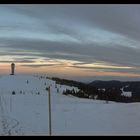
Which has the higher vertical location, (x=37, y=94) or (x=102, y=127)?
(x=37, y=94)

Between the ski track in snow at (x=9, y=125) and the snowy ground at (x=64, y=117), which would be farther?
the snowy ground at (x=64, y=117)

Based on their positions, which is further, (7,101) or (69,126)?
(7,101)

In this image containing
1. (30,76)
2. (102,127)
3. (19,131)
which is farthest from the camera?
(30,76)

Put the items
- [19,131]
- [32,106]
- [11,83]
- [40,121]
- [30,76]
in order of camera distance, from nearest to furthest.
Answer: [19,131] < [40,121] < [32,106] < [11,83] < [30,76]

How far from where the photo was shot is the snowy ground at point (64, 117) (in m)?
6.66

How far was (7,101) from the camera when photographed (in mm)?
10414

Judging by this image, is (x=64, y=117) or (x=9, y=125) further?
(x=64, y=117)

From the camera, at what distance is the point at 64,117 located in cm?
847

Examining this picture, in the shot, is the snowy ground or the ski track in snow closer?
the ski track in snow

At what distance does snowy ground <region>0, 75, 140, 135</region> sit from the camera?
6660 millimetres
